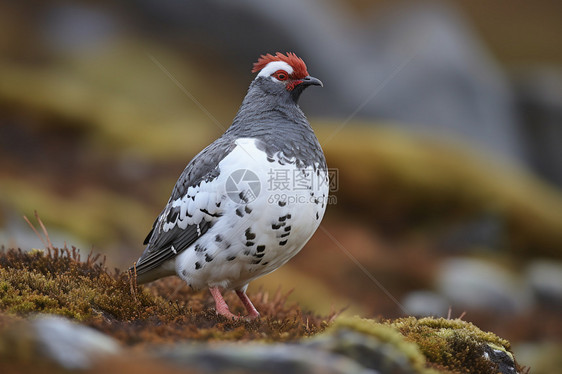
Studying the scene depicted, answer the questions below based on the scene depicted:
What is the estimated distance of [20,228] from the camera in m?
11.4

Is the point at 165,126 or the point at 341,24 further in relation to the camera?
the point at 341,24

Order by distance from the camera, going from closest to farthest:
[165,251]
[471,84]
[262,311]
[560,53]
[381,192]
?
[165,251] < [262,311] < [381,192] < [471,84] < [560,53]

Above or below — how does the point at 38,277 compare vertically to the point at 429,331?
below

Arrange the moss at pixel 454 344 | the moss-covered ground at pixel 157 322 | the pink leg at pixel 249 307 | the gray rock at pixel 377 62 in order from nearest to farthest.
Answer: the moss-covered ground at pixel 157 322 < the moss at pixel 454 344 < the pink leg at pixel 249 307 < the gray rock at pixel 377 62

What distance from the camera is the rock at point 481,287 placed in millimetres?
Result: 12461

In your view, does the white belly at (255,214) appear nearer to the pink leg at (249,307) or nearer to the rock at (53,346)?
the pink leg at (249,307)

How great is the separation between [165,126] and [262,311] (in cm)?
1390

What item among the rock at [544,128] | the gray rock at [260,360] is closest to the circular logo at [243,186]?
the gray rock at [260,360]

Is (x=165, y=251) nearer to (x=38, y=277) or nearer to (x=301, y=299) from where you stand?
(x=38, y=277)

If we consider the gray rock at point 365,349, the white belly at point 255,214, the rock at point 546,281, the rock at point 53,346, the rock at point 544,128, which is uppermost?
the rock at point 544,128

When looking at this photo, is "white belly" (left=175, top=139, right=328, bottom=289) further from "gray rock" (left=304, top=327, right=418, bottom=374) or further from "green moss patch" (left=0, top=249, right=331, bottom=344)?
"gray rock" (left=304, top=327, right=418, bottom=374)

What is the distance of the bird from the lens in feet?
17.2

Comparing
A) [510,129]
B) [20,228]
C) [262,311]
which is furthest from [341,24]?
[262,311]

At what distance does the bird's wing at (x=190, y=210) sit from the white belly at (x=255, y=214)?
85mm
